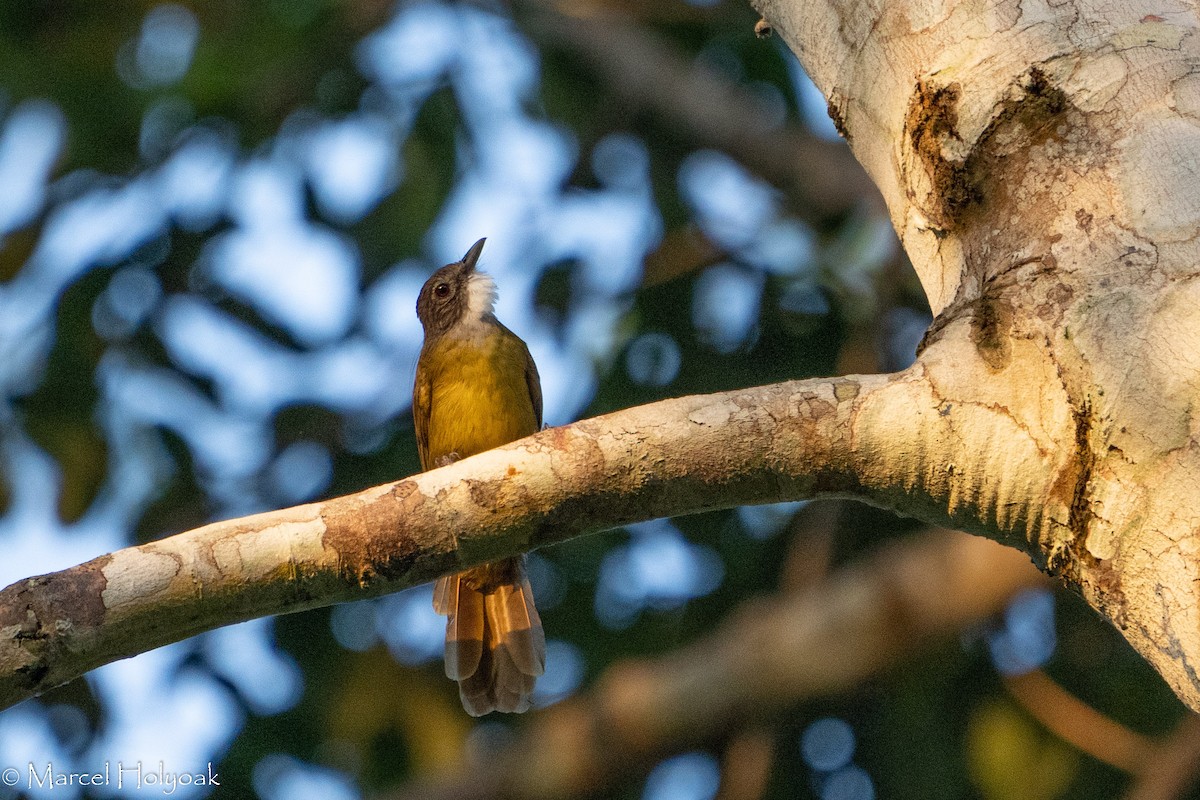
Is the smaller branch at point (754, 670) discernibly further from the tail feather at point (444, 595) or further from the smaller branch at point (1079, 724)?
the tail feather at point (444, 595)

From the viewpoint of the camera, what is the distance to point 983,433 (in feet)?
8.71

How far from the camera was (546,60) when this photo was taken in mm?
8133

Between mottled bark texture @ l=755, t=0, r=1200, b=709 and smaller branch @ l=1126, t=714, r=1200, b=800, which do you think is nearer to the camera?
mottled bark texture @ l=755, t=0, r=1200, b=709

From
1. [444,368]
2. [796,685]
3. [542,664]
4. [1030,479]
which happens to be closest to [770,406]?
[1030,479]

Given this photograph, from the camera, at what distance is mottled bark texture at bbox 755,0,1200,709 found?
7.87ft

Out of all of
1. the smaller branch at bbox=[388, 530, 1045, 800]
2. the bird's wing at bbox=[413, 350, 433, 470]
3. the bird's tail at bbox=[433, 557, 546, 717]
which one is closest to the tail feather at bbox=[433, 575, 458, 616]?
the bird's tail at bbox=[433, 557, 546, 717]

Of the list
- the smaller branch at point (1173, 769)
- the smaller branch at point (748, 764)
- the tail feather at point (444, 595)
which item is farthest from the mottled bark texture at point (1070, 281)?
the smaller branch at point (748, 764)

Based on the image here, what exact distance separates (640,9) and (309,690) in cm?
A: 513

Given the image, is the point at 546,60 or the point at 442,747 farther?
the point at 546,60

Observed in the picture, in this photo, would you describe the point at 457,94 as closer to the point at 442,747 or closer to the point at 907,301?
the point at 907,301

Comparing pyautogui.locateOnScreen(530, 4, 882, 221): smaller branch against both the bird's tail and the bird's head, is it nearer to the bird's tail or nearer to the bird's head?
the bird's head

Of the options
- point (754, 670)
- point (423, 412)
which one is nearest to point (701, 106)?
point (423, 412)

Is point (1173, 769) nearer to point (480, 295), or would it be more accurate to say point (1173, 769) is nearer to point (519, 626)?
point (519, 626)

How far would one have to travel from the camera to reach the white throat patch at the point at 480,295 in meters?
6.71
